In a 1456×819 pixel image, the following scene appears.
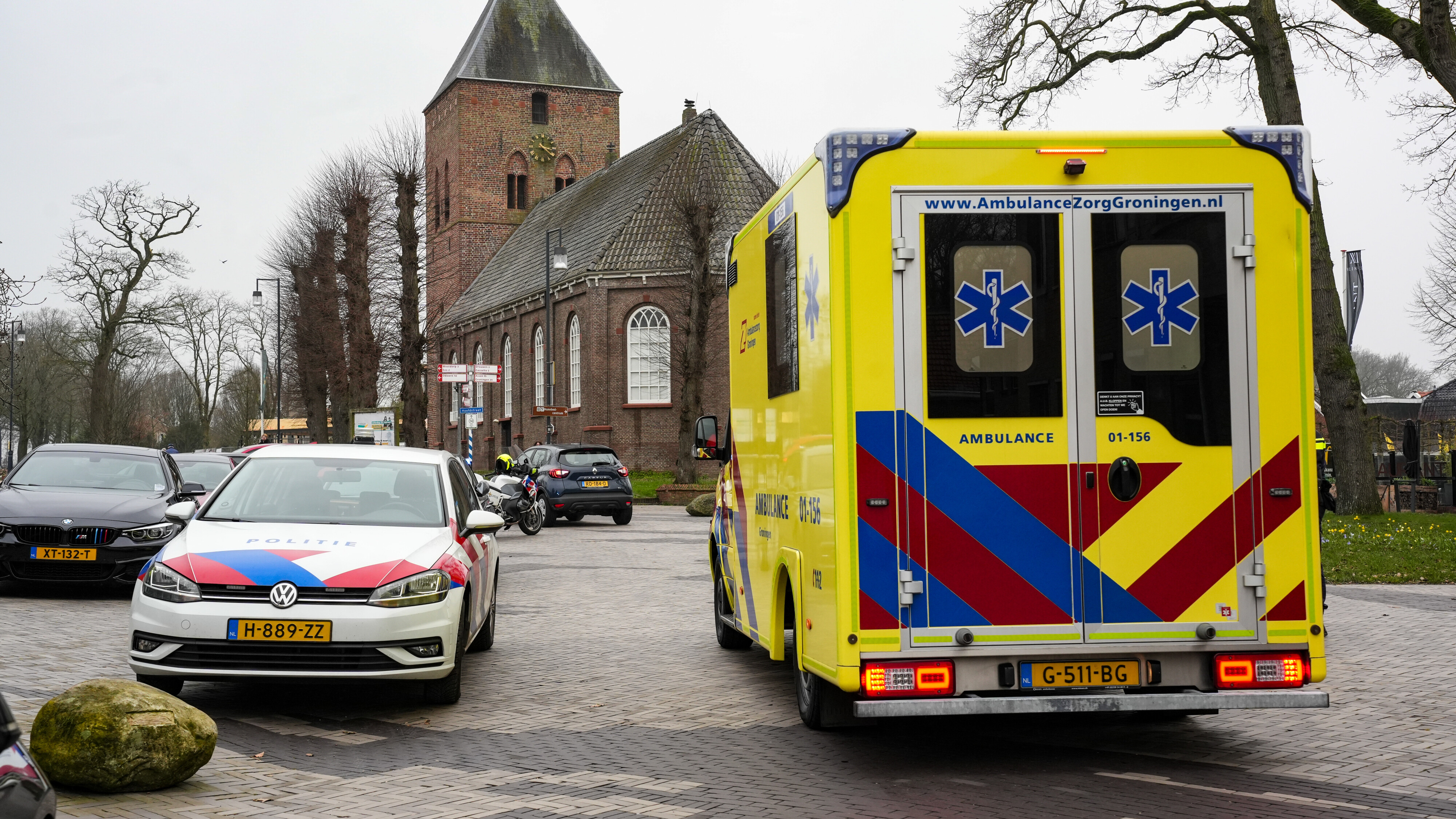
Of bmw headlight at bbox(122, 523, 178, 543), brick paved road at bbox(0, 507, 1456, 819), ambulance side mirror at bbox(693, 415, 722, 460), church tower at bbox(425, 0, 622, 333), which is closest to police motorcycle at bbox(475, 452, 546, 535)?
bmw headlight at bbox(122, 523, 178, 543)

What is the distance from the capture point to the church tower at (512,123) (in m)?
66.1

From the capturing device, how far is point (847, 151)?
6062mm

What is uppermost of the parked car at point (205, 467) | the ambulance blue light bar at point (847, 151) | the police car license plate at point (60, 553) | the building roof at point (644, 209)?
the building roof at point (644, 209)

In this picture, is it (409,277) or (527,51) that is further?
(527,51)

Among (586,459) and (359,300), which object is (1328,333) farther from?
(359,300)

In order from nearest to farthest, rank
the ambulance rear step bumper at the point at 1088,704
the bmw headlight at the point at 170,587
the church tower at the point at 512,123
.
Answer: the ambulance rear step bumper at the point at 1088,704, the bmw headlight at the point at 170,587, the church tower at the point at 512,123

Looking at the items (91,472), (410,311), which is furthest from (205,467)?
(410,311)

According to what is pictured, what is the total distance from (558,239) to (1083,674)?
4933 centimetres

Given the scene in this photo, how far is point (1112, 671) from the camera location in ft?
19.9

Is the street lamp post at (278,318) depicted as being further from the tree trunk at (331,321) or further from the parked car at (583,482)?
the parked car at (583,482)

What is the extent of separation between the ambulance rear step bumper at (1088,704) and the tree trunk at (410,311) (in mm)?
33718

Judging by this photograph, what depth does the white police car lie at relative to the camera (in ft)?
23.9

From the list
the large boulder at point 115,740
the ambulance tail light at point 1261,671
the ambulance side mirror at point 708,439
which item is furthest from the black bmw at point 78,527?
the ambulance tail light at point 1261,671

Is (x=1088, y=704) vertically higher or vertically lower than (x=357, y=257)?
lower
